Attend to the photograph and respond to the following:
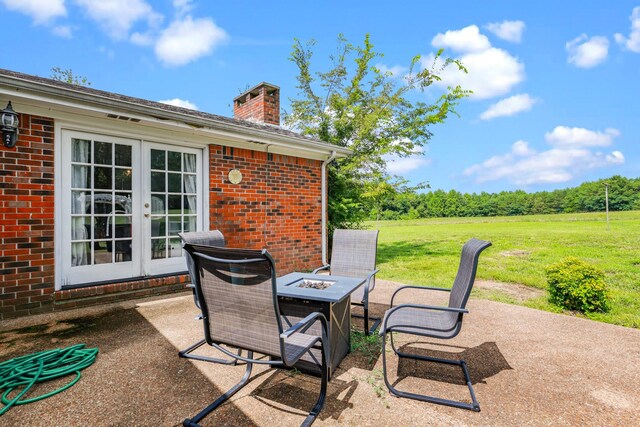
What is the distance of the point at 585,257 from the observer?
921 centimetres

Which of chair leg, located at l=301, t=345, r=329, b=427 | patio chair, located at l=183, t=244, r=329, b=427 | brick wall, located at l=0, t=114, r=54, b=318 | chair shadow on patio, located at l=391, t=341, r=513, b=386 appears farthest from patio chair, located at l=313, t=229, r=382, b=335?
brick wall, located at l=0, t=114, r=54, b=318

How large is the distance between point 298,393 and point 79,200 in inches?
165

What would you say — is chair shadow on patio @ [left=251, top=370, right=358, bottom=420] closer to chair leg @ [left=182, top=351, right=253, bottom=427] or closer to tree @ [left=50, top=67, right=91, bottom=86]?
chair leg @ [left=182, top=351, right=253, bottom=427]

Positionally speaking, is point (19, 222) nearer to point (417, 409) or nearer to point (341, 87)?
point (417, 409)

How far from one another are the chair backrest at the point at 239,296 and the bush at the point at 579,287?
15.5ft

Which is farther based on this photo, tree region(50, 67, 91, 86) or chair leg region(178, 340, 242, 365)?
tree region(50, 67, 91, 86)

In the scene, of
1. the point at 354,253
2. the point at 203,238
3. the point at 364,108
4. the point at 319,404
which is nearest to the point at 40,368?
the point at 203,238

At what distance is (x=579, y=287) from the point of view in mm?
4406

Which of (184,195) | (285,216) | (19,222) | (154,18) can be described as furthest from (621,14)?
(19,222)

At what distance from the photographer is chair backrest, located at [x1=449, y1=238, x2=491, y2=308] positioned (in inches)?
88.4

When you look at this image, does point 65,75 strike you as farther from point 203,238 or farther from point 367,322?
point 367,322

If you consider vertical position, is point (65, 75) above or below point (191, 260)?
above

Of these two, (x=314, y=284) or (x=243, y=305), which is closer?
(x=243, y=305)

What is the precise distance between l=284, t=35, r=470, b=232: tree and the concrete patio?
21.6ft
